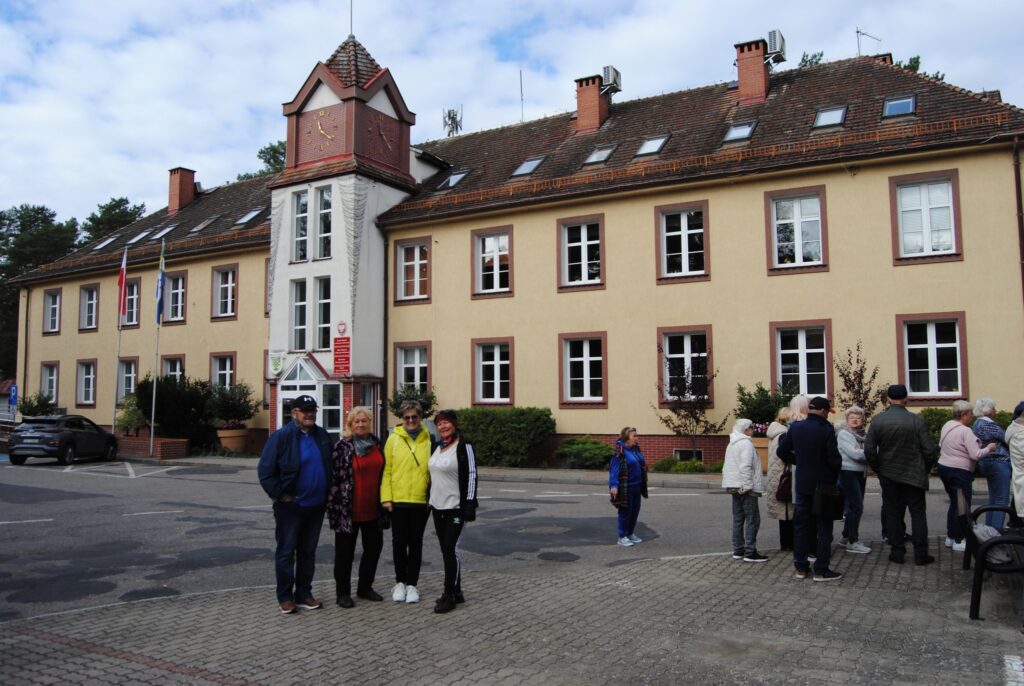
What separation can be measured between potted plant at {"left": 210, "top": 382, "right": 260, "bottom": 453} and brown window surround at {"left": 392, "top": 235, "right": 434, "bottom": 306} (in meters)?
6.60

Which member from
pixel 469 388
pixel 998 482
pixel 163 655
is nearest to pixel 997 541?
pixel 998 482

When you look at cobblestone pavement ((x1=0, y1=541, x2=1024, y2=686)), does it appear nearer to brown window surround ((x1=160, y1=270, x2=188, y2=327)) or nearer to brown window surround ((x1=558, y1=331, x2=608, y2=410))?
brown window surround ((x1=558, y1=331, x2=608, y2=410))

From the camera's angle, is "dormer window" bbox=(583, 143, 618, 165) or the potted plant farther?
the potted plant

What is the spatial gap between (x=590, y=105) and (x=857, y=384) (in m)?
13.0

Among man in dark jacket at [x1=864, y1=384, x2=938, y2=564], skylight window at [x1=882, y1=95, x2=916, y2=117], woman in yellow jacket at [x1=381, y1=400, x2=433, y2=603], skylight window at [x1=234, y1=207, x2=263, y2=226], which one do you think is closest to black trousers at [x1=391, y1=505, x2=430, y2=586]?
woman in yellow jacket at [x1=381, y1=400, x2=433, y2=603]

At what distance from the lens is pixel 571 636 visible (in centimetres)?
604

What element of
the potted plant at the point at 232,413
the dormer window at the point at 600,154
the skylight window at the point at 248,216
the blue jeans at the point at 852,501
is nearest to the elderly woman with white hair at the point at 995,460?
the blue jeans at the point at 852,501

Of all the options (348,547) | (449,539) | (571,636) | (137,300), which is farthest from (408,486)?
(137,300)

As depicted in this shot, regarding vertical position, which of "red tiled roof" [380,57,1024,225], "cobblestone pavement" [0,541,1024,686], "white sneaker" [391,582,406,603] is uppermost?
"red tiled roof" [380,57,1024,225]

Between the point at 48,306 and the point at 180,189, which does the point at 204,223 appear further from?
the point at 48,306

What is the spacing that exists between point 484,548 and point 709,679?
503 cm

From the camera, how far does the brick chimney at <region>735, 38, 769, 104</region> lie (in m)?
23.6

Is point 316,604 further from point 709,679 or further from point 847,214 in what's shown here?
point 847,214

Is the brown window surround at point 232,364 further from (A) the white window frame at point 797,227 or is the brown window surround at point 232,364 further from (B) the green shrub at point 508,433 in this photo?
(A) the white window frame at point 797,227
